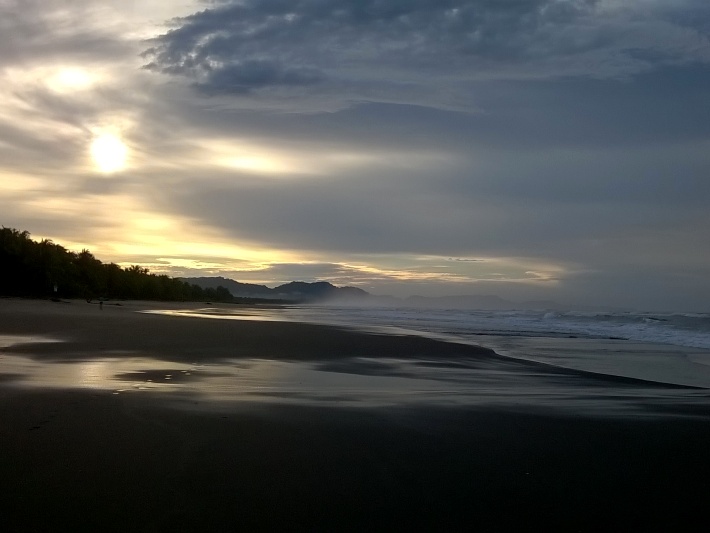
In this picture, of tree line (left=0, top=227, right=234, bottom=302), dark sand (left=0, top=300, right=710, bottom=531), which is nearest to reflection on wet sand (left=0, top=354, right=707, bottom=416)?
dark sand (left=0, top=300, right=710, bottom=531)

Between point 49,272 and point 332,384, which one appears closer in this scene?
point 332,384

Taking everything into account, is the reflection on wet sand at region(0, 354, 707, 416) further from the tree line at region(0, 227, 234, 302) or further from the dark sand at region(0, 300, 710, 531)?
the tree line at region(0, 227, 234, 302)

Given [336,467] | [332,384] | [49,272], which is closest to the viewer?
[336,467]

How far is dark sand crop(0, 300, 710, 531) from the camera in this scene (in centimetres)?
459

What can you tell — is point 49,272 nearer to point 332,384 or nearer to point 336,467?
point 332,384

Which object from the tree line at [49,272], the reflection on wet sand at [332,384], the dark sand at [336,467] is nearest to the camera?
the dark sand at [336,467]

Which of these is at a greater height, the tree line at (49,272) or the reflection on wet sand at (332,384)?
the tree line at (49,272)

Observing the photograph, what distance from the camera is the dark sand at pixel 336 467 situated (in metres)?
4.59

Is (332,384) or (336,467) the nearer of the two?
(336,467)

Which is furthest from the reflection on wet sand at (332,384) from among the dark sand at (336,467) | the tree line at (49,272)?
the tree line at (49,272)

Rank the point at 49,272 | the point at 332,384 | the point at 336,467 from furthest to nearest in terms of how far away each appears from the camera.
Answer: the point at 49,272, the point at 332,384, the point at 336,467

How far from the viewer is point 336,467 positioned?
19.1ft

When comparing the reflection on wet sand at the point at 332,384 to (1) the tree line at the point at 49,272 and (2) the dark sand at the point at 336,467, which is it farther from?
(1) the tree line at the point at 49,272

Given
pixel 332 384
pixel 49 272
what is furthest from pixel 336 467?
pixel 49 272
